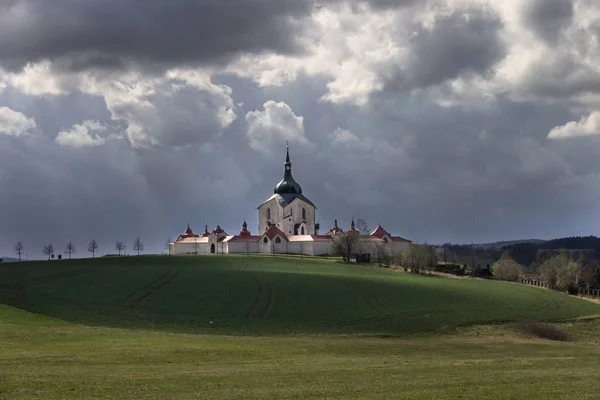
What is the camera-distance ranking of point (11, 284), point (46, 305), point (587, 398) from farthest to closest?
point (11, 284) → point (46, 305) → point (587, 398)

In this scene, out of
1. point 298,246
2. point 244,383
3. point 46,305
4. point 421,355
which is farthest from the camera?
point 298,246

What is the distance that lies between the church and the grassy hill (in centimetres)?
6858

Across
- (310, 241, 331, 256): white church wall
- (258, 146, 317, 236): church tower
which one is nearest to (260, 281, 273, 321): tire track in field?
(310, 241, 331, 256): white church wall

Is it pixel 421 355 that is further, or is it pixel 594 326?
pixel 594 326

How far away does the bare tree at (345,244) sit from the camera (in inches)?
5561

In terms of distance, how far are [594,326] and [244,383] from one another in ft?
154

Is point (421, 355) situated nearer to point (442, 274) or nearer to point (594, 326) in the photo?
point (594, 326)

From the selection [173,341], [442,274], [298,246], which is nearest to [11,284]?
[173,341]

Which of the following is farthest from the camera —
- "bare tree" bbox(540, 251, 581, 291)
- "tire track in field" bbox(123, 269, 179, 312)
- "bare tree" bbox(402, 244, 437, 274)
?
"bare tree" bbox(402, 244, 437, 274)

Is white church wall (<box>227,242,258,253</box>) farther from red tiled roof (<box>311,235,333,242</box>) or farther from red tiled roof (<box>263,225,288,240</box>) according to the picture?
red tiled roof (<box>311,235,333,242</box>)

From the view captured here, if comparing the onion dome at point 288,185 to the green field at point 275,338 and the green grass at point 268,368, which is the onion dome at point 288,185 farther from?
the green grass at point 268,368

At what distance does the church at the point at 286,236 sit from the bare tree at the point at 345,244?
2870mm

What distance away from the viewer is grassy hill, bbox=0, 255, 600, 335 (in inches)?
2203

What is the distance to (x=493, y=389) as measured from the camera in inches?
1005
